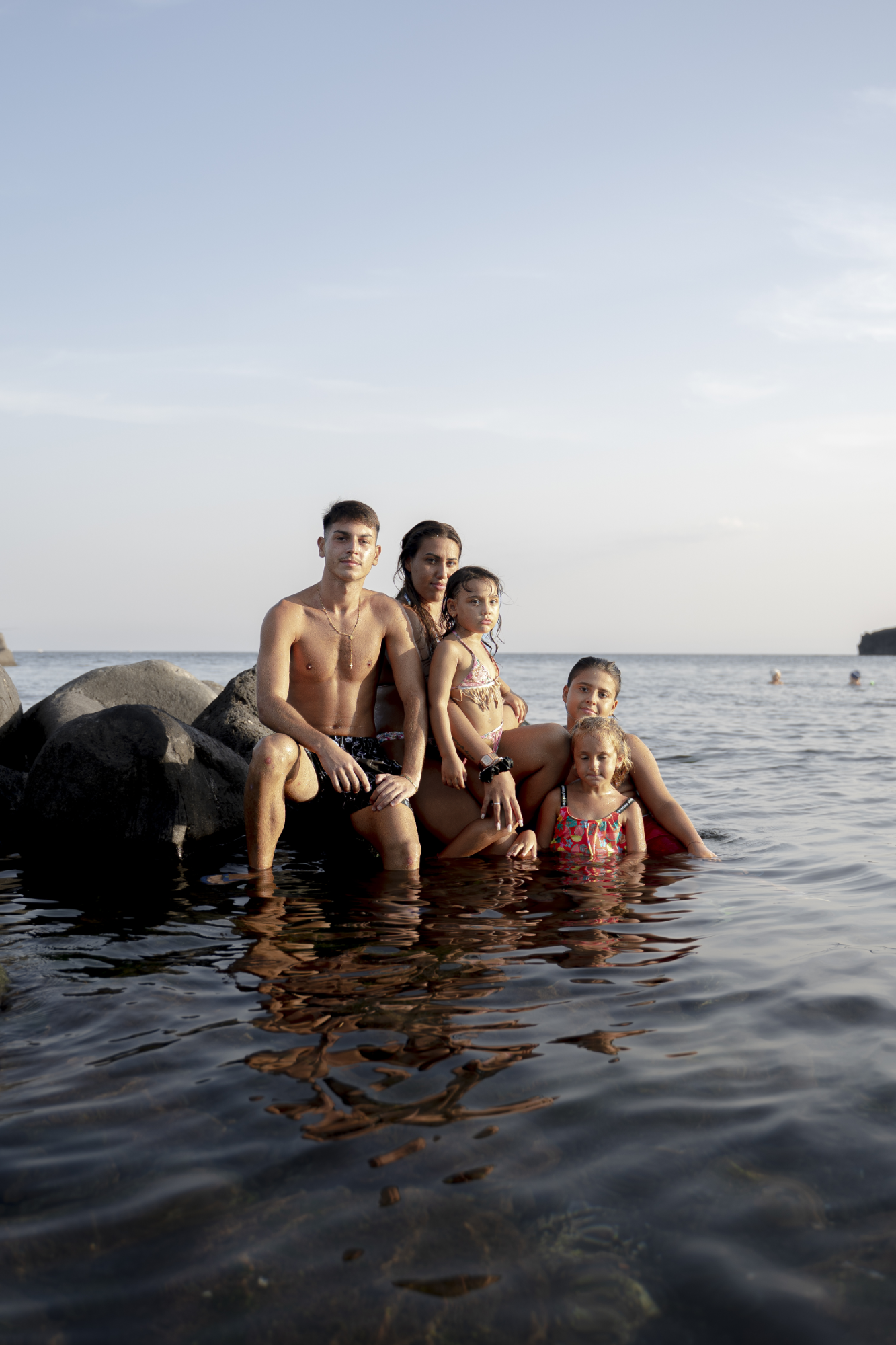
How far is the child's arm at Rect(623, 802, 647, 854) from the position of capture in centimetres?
655

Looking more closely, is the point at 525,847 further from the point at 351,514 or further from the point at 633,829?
the point at 351,514

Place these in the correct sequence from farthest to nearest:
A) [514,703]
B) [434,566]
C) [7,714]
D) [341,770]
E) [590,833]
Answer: [7,714], [514,703], [434,566], [590,833], [341,770]

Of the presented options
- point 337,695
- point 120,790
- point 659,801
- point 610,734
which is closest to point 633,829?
point 659,801

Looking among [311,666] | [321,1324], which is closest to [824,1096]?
[321,1324]

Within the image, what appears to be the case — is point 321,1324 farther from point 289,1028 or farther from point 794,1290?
point 289,1028

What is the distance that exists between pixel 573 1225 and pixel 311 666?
4.18m

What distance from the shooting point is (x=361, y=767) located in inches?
231

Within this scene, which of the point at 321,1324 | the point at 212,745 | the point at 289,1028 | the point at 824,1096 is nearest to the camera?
the point at 321,1324

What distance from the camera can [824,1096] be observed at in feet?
9.28

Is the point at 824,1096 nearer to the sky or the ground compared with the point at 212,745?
nearer to the ground

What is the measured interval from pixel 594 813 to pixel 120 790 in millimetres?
3373

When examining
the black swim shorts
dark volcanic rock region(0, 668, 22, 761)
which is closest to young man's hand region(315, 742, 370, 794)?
the black swim shorts

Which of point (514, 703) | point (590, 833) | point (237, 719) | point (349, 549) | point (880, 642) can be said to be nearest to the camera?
point (349, 549)

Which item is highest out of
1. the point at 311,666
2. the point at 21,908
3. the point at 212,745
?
the point at 311,666
